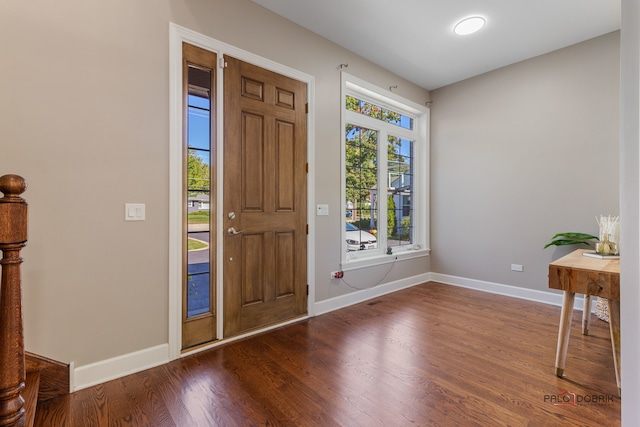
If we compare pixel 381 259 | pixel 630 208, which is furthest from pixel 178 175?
pixel 381 259

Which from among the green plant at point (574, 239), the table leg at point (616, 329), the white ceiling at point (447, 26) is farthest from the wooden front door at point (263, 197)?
the green plant at point (574, 239)

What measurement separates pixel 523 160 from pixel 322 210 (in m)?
2.55

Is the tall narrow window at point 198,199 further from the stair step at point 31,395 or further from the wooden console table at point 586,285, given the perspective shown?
the wooden console table at point 586,285

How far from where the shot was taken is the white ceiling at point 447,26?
270cm

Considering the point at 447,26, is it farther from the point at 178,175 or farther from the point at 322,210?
the point at 178,175

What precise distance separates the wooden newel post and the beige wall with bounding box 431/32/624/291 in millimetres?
4375

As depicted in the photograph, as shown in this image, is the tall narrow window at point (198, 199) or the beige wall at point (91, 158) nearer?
the beige wall at point (91, 158)

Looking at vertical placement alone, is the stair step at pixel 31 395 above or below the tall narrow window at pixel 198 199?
below

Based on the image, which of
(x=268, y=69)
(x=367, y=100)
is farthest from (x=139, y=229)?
(x=367, y=100)

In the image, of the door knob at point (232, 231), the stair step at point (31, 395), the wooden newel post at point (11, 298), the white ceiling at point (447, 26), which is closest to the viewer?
the wooden newel post at point (11, 298)

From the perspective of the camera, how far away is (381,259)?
12.6ft

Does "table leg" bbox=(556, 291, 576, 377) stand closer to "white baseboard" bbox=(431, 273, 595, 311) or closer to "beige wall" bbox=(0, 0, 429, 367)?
"white baseboard" bbox=(431, 273, 595, 311)

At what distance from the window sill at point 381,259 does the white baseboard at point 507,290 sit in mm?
458

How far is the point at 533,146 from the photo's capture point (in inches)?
143
